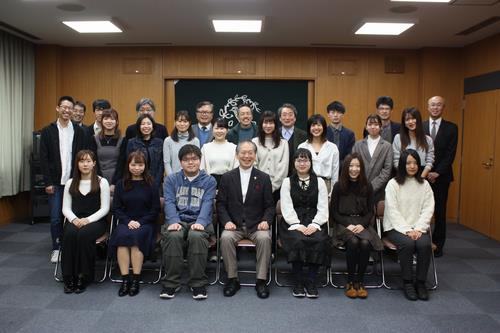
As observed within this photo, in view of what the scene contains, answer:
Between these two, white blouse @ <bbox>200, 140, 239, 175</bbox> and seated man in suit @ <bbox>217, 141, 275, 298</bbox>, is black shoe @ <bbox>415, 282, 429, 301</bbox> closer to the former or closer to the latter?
seated man in suit @ <bbox>217, 141, 275, 298</bbox>

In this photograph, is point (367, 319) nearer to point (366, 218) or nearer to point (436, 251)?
point (366, 218)

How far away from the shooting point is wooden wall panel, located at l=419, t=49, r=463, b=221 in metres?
7.25

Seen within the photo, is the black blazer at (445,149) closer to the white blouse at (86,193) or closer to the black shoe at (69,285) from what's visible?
the white blouse at (86,193)

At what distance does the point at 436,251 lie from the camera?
513 centimetres

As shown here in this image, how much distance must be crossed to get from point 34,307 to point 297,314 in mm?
2096

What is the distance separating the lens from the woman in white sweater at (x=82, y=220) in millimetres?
3869

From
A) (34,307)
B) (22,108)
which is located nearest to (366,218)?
(34,307)

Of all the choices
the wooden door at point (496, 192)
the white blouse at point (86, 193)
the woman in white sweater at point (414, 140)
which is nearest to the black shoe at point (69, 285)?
the white blouse at point (86, 193)

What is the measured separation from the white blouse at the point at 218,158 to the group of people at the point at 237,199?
10mm

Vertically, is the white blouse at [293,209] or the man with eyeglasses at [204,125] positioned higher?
the man with eyeglasses at [204,125]

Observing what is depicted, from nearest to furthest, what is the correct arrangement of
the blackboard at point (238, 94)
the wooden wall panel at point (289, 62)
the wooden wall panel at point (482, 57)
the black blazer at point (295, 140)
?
1. the black blazer at point (295, 140)
2. the wooden wall panel at point (482, 57)
3. the wooden wall panel at point (289, 62)
4. the blackboard at point (238, 94)

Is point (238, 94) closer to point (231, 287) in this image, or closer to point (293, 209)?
point (293, 209)

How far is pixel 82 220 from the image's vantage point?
13.0 ft

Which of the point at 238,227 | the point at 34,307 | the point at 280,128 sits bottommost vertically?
the point at 34,307
